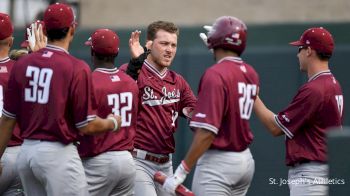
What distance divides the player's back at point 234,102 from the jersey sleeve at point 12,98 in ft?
4.49

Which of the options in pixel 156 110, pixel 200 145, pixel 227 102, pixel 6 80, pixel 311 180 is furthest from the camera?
pixel 156 110

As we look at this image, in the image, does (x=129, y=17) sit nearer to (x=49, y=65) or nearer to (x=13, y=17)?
(x=13, y=17)

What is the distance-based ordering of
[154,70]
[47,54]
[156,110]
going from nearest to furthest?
[47,54]
[156,110]
[154,70]

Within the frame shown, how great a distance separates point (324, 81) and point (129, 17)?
8.50 metres

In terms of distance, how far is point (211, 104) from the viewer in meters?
6.07

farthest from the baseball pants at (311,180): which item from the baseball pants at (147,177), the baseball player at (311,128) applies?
the baseball pants at (147,177)

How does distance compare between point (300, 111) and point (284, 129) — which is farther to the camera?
point (284, 129)

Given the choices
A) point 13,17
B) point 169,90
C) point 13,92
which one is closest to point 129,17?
point 13,17

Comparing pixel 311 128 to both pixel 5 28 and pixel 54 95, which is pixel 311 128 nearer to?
pixel 54 95

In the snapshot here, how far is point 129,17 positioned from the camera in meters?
15.2

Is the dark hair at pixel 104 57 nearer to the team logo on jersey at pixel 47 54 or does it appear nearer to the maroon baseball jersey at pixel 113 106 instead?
the maroon baseball jersey at pixel 113 106

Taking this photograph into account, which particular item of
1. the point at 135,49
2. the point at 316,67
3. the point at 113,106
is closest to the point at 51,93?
the point at 113,106

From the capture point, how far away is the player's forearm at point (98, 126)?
6.33 metres

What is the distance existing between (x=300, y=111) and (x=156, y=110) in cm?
130
